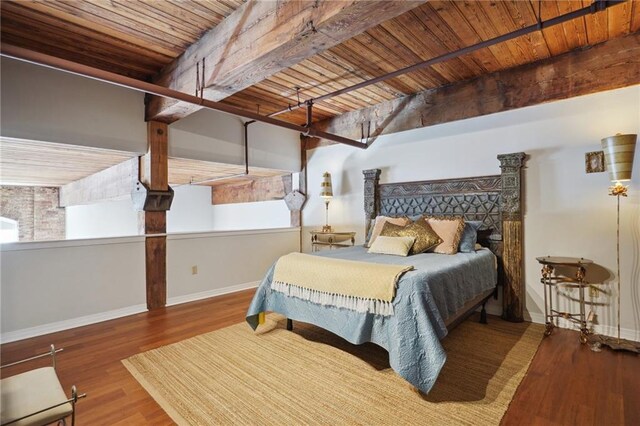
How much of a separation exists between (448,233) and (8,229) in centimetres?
904

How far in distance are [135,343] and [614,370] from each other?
3.99 m

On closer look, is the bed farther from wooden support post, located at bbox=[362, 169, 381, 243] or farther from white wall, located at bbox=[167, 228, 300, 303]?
white wall, located at bbox=[167, 228, 300, 303]

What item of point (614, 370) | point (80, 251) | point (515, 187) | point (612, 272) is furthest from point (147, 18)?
point (612, 272)

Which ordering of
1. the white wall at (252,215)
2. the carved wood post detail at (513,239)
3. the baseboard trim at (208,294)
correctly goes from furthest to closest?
the white wall at (252,215)
the baseboard trim at (208,294)
the carved wood post detail at (513,239)

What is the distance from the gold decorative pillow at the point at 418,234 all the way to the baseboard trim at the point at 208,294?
2.50 m

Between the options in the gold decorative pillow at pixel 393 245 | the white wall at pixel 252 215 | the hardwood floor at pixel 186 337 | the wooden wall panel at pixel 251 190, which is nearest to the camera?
the hardwood floor at pixel 186 337

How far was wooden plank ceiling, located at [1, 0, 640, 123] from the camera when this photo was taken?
2377mm

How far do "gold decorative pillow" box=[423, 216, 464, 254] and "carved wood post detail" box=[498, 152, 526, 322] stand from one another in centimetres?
56

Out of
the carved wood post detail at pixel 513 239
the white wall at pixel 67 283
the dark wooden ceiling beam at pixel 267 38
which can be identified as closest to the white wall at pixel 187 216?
the white wall at pixel 67 283

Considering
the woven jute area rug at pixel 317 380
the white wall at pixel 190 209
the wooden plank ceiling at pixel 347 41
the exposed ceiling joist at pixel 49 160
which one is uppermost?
the wooden plank ceiling at pixel 347 41

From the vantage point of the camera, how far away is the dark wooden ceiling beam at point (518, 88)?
2.92 m

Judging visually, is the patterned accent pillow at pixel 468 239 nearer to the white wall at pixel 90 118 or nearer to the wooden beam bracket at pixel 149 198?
the white wall at pixel 90 118

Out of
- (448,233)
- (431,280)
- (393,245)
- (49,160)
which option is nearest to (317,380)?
(431,280)

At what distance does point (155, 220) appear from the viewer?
3.94 m
